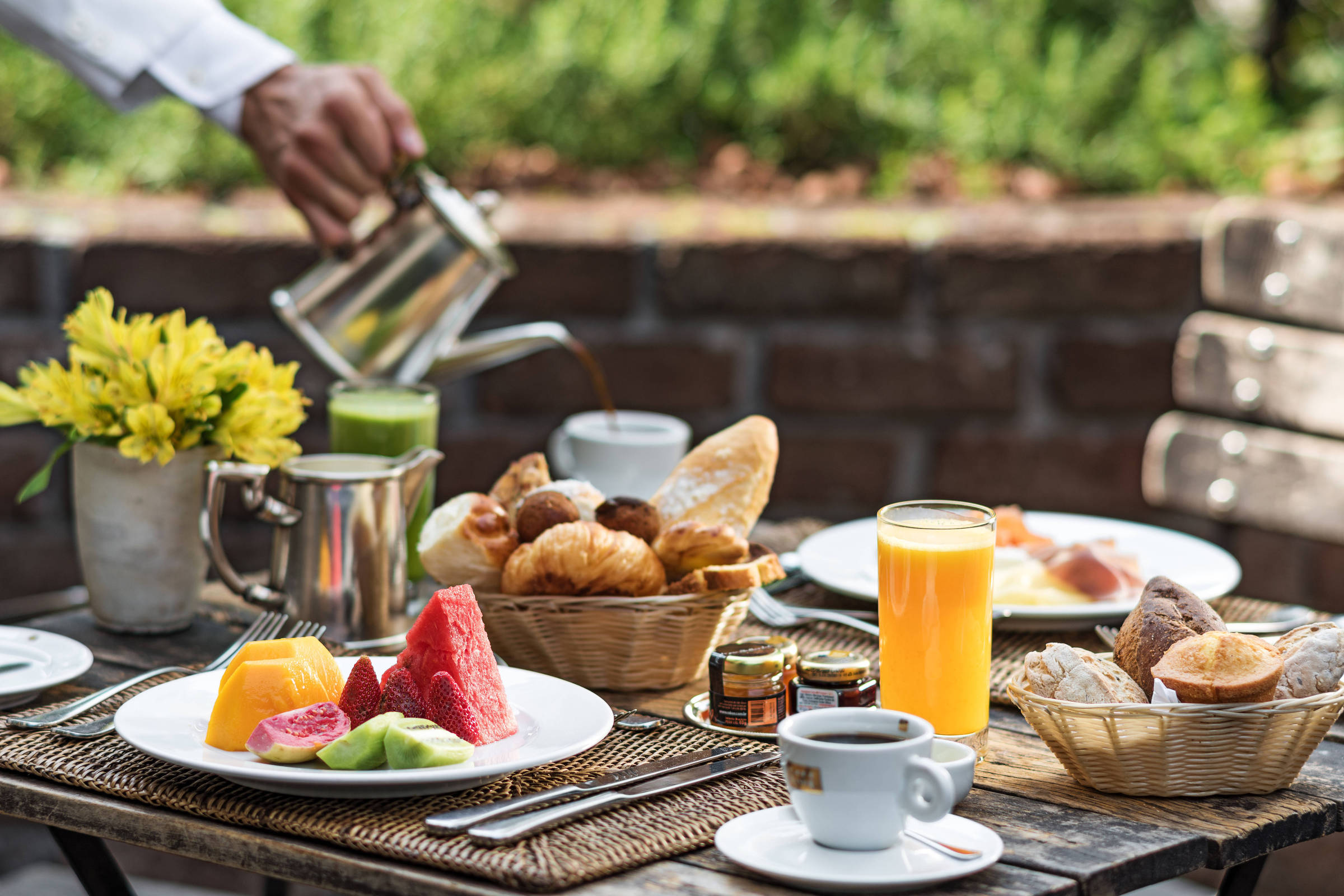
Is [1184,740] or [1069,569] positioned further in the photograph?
[1069,569]

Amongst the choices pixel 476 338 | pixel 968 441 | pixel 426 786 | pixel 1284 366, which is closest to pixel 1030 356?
pixel 968 441

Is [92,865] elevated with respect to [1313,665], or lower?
lower

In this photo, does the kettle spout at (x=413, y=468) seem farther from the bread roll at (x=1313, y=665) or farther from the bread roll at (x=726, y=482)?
the bread roll at (x=1313, y=665)

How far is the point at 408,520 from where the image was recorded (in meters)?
1.53

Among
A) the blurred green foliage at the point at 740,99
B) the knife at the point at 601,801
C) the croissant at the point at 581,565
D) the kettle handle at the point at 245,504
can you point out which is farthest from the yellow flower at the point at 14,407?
the blurred green foliage at the point at 740,99

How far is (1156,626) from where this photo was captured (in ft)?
3.81

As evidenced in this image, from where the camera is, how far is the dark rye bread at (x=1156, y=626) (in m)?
1.15

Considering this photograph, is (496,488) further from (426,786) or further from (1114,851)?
(1114,851)

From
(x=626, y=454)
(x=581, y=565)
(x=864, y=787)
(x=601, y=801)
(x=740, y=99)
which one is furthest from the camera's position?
(x=740, y=99)

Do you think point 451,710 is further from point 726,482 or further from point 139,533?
point 139,533

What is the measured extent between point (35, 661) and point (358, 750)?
50 centimetres

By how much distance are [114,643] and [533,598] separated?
482 mm

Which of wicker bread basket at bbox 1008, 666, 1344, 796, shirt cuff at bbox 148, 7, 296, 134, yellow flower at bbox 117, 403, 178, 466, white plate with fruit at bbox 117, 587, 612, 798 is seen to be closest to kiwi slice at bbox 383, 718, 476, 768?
white plate with fruit at bbox 117, 587, 612, 798

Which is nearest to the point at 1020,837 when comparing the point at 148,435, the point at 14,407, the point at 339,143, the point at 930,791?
the point at 930,791
